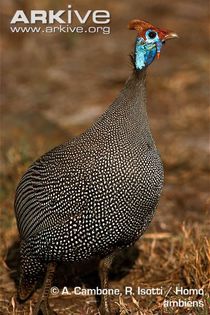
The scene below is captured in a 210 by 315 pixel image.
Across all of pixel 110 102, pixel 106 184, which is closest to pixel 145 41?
pixel 106 184

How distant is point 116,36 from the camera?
9016 millimetres

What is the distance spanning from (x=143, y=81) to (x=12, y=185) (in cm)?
208

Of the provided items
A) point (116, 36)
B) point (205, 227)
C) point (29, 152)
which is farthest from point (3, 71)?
point (205, 227)

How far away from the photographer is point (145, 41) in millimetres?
3422

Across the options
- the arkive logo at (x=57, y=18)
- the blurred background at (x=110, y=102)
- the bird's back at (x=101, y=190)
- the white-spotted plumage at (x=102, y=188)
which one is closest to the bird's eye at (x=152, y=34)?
the white-spotted plumage at (x=102, y=188)

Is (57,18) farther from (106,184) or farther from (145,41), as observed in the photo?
(106,184)

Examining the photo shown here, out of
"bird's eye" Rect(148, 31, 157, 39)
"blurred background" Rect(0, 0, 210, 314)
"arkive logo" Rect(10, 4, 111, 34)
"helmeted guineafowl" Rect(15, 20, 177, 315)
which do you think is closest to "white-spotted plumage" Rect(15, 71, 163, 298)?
"helmeted guineafowl" Rect(15, 20, 177, 315)

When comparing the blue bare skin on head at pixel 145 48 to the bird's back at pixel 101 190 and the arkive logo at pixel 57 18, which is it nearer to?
the bird's back at pixel 101 190

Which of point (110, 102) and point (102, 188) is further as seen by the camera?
point (110, 102)

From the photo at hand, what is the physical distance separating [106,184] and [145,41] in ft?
2.17

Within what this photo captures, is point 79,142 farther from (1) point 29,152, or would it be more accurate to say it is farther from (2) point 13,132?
(2) point 13,132

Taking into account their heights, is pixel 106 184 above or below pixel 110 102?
below

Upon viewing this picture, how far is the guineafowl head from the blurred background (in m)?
1.08

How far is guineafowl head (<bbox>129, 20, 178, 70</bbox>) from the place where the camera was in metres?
3.42
